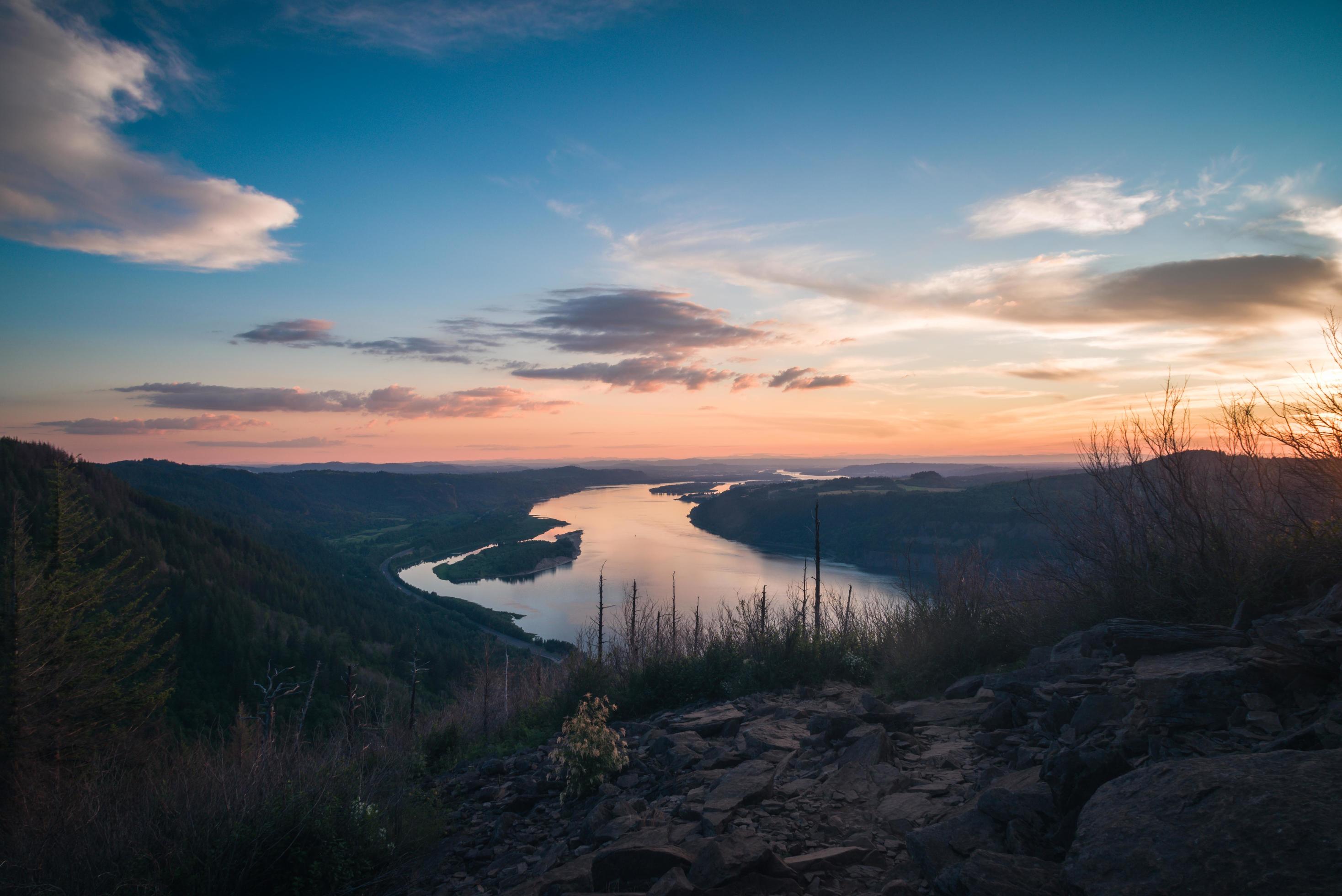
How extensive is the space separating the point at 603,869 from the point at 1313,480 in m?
7.90

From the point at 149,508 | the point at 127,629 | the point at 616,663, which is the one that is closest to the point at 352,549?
the point at 149,508

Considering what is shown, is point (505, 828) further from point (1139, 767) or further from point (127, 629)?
point (127, 629)

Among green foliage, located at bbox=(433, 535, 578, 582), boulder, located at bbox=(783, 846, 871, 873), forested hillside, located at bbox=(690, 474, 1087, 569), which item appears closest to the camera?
boulder, located at bbox=(783, 846, 871, 873)

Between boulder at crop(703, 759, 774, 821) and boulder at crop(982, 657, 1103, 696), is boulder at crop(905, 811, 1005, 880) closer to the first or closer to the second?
boulder at crop(703, 759, 774, 821)

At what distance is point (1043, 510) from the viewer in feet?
35.2

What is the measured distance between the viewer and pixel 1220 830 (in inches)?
107

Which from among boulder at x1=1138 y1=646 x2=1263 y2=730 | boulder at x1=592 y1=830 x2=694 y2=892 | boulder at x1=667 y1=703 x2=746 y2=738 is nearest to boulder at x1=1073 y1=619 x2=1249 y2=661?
boulder at x1=1138 y1=646 x2=1263 y2=730

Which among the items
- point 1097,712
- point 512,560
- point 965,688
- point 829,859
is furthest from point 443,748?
point 512,560

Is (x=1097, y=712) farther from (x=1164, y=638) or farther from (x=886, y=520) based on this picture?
(x=886, y=520)

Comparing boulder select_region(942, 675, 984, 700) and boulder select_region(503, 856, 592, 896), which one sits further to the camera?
boulder select_region(942, 675, 984, 700)


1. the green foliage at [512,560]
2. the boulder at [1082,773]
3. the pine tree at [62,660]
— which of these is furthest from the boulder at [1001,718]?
the green foliage at [512,560]

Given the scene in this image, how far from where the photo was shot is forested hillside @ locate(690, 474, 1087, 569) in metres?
70.3

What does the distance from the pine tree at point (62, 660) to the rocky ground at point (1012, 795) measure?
20653mm

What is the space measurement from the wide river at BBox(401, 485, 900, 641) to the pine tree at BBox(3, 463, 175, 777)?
32.7 meters
